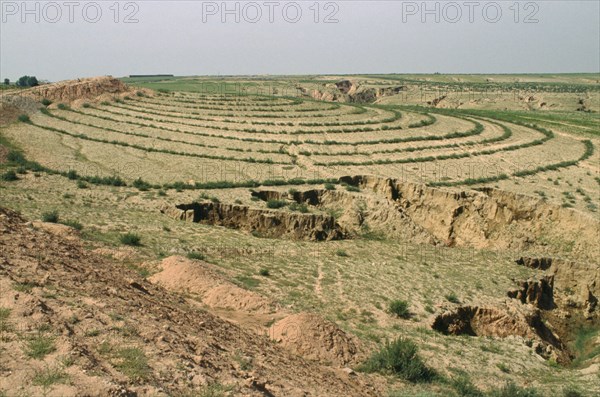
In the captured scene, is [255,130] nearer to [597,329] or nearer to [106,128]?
[106,128]

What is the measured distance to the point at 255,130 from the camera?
45.7 metres

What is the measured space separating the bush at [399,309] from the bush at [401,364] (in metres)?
3.38

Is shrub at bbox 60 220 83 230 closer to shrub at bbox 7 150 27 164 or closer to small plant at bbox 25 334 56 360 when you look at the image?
small plant at bbox 25 334 56 360

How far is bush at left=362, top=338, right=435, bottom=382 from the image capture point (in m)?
10.7

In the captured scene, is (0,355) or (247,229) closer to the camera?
(0,355)

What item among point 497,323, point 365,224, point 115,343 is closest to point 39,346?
point 115,343

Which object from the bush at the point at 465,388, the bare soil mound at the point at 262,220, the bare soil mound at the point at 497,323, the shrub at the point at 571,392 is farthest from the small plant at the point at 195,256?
the shrub at the point at 571,392

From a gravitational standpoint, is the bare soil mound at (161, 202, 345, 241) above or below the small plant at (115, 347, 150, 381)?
below

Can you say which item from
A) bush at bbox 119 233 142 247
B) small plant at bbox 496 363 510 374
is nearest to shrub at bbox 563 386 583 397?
small plant at bbox 496 363 510 374

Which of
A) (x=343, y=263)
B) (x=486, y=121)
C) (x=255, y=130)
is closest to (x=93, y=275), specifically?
(x=343, y=263)

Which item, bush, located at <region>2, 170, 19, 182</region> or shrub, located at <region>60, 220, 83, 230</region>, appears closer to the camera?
shrub, located at <region>60, 220, 83, 230</region>

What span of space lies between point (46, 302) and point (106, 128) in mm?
38409

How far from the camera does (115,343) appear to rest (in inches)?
326

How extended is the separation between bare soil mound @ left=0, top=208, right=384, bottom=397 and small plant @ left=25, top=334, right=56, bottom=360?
0.5 inches
